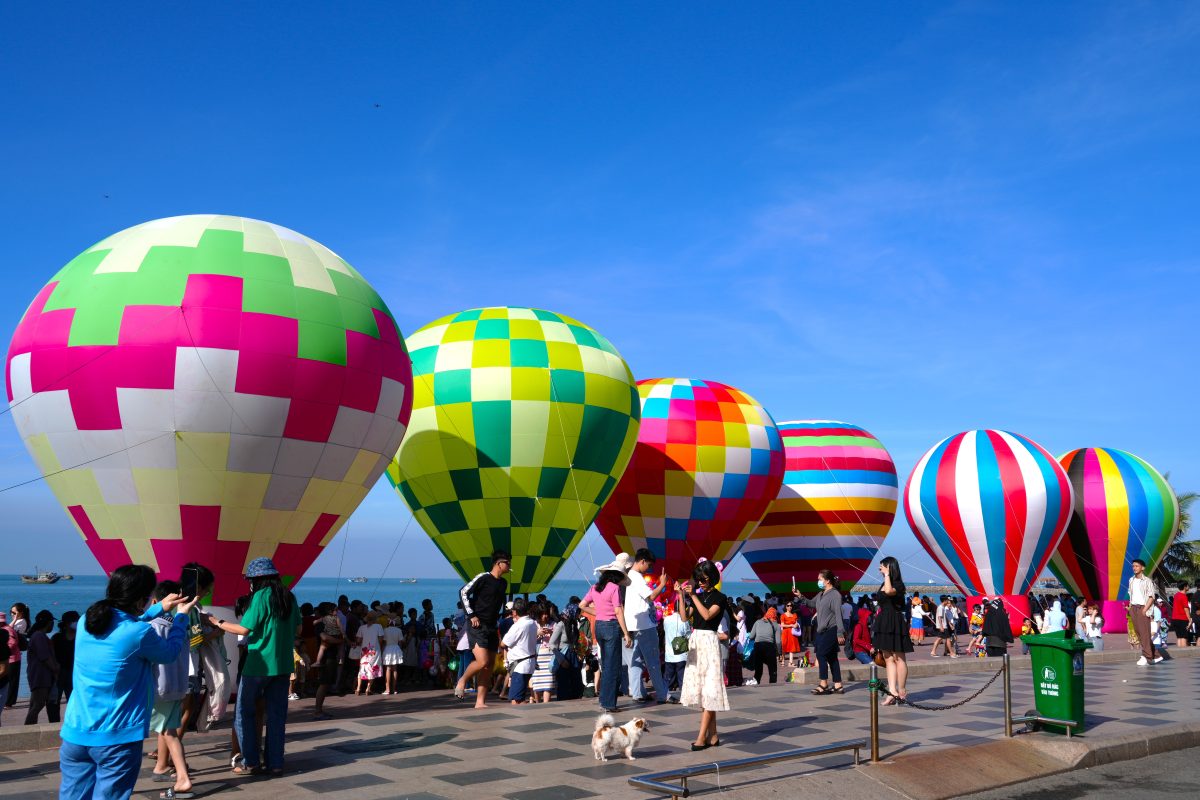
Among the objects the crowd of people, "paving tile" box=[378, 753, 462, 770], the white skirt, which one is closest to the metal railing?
the white skirt

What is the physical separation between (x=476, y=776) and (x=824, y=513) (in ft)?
101

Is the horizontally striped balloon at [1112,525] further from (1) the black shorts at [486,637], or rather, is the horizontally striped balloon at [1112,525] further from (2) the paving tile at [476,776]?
(2) the paving tile at [476,776]

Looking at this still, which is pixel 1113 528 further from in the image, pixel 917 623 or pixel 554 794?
pixel 554 794

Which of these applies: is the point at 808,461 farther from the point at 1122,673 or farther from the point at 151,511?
the point at 151,511

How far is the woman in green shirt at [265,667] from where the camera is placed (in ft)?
26.5

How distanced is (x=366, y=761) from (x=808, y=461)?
31.1 metres

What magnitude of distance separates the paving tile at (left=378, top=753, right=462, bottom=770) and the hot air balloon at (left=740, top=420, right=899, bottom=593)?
29134 mm

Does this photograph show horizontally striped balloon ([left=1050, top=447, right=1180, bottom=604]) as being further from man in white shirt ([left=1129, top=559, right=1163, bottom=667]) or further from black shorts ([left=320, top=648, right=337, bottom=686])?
black shorts ([left=320, top=648, right=337, bottom=686])

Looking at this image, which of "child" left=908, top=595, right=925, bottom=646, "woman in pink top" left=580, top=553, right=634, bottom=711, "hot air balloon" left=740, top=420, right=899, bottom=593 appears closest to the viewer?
"woman in pink top" left=580, top=553, right=634, bottom=711

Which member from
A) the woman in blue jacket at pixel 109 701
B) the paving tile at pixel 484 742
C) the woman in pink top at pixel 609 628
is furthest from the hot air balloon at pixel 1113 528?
the woman in blue jacket at pixel 109 701

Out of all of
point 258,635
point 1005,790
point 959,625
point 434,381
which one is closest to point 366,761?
point 258,635

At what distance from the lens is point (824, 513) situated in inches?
1473

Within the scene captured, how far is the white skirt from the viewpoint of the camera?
8875 millimetres

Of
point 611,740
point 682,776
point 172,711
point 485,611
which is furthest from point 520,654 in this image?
point 682,776
